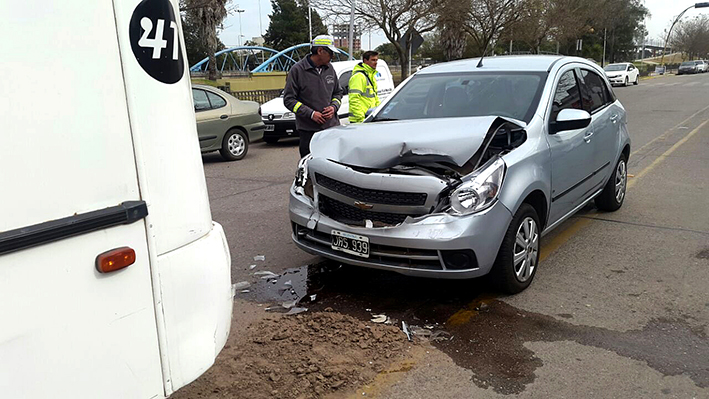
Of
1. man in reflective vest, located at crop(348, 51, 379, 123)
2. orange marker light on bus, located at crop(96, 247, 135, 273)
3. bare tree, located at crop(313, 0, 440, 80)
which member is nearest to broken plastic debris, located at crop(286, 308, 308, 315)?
orange marker light on bus, located at crop(96, 247, 135, 273)

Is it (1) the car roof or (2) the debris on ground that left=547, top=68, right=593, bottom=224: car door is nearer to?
(1) the car roof

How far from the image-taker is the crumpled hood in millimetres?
4215

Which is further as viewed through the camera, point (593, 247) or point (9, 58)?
point (593, 247)

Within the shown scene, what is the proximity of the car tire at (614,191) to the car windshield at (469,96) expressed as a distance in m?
2.00

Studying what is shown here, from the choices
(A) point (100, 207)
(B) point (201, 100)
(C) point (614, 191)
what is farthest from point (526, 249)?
(B) point (201, 100)

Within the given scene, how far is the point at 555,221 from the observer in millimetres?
5078

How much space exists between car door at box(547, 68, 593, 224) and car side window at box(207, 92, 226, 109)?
7.72m

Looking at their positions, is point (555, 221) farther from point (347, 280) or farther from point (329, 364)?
point (329, 364)

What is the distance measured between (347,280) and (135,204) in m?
3.02

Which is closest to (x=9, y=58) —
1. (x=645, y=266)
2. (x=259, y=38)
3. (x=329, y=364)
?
(x=329, y=364)

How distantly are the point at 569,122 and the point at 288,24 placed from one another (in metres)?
79.6

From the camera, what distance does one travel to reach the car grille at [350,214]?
13.6ft

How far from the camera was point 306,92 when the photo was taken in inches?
261

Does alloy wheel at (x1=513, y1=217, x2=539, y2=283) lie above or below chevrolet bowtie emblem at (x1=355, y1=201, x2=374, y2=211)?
below
